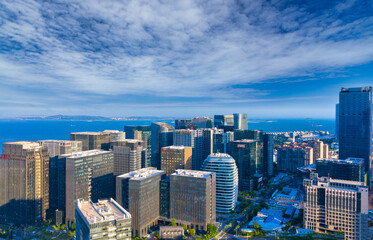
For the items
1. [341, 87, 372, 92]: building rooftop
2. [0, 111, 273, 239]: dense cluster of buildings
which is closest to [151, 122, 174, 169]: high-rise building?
[0, 111, 273, 239]: dense cluster of buildings

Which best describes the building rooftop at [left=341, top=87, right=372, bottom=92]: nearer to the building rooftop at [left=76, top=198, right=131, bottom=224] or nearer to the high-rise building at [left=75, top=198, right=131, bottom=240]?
the building rooftop at [left=76, top=198, right=131, bottom=224]

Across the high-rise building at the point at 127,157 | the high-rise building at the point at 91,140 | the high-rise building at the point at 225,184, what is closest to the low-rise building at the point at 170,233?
the high-rise building at the point at 225,184

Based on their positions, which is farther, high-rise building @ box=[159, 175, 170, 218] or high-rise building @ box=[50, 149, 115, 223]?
high-rise building @ box=[159, 175, 170, 218]

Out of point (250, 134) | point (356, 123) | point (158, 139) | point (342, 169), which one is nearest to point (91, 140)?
point (158, 139)

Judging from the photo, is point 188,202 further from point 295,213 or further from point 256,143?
point 256,143

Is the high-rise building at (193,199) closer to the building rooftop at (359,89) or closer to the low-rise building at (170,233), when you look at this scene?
the low-rise building at (170,233)

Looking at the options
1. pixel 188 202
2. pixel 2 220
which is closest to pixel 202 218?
pixel 188 202
